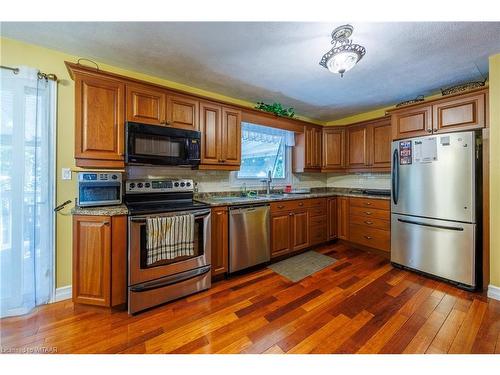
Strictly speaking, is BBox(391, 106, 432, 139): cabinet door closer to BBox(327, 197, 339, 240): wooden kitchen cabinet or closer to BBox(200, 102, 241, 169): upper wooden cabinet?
BBox(327, 197, 339, 240): wooden kitchen cabinet

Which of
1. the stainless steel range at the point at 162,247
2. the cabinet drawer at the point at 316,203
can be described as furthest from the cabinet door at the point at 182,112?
the cabinet drawer at the point at 316,203

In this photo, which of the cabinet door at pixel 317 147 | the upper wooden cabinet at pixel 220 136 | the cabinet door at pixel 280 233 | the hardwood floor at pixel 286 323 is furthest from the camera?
the cabinet door at pixel 317 147

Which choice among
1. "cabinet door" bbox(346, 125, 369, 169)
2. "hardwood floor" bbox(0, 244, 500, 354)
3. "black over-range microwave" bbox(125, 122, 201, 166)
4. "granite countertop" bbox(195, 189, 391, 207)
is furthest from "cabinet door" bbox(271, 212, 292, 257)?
"cabinet door" bbox(346, 125, 369, 169)

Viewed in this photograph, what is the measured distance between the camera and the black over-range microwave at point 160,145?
202cm

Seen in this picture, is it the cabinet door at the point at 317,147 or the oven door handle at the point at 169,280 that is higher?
the cabinet door at the point at 317,147

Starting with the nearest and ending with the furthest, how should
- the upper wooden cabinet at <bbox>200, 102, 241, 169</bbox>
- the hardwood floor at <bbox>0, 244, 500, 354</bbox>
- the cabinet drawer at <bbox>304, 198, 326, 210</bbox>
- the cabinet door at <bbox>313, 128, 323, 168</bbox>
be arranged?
the hardwood floor at <bbox>0, 244, 500, 354</bbox> < the upper wooden cabinet at <bbox>200, 102, 241, 169</bbox> < the cabinet drawer at <bbox>304, 198, 326, 210</bbox> < the cabinet door at <bbox>313, 128, 323, 168</bbox>

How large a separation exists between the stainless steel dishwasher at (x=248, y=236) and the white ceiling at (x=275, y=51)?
1592 mm

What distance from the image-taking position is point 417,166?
2471mm

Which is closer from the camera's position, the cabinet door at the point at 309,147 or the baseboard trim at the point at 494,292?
the baseboard trim at the point at 494,292

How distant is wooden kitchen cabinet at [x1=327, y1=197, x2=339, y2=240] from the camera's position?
3.56 metres

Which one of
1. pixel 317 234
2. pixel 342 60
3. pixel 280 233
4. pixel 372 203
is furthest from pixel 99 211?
pixel 372 203

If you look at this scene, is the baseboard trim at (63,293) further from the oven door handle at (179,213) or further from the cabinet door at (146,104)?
the cabinet door at (146,104)

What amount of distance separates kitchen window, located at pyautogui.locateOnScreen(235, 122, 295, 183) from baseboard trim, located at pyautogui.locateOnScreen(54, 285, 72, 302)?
2294 mm

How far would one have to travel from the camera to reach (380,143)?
3.38m
